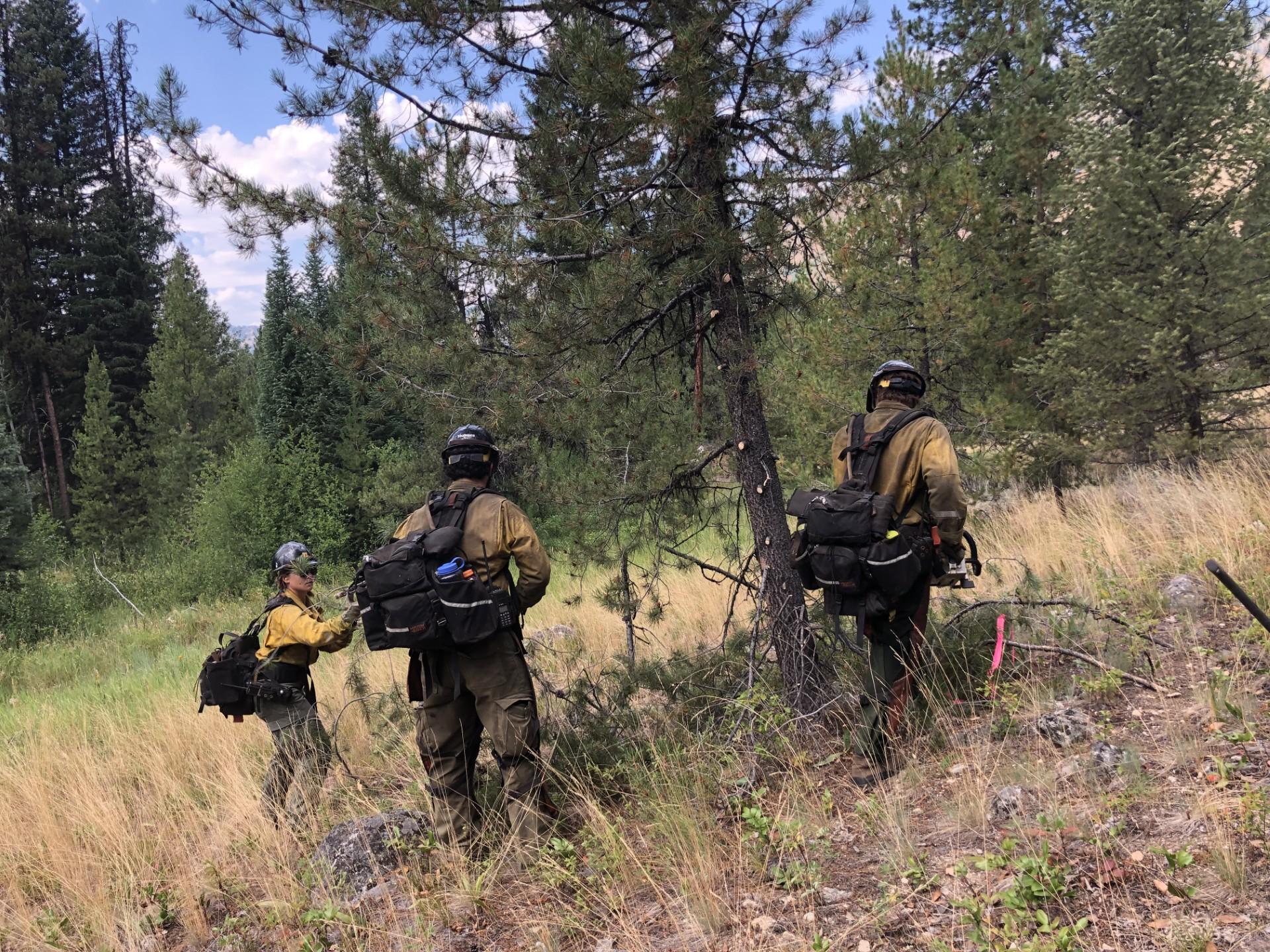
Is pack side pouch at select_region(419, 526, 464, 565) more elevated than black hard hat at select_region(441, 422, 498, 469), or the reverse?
black hard hat at select_region(441, 422, 498, 469)

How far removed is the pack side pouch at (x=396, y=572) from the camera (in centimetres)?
365

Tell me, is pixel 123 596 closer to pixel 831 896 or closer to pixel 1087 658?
pixel 831 896

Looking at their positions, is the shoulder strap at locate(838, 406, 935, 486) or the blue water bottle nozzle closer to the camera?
the blue water bottle nozzle

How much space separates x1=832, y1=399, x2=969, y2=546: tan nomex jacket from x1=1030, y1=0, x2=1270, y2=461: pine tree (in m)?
4.75

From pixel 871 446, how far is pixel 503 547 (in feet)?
6.72

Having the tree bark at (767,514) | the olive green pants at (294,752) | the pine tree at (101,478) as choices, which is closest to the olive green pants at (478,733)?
the olive green pants at (294,752)

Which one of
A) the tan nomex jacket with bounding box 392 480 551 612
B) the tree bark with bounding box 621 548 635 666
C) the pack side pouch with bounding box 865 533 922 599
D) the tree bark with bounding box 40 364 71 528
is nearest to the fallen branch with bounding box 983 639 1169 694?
the pack side pouch with bounding box 865 533 922 599

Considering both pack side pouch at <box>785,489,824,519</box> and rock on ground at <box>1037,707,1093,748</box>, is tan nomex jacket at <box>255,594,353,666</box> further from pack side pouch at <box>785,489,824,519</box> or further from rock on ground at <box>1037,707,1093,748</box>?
rock on ground at <box>1037,707,1093,748</box>

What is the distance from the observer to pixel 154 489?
24.7 metres

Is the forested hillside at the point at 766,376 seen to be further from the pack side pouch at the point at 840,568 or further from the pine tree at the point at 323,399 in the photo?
the pine tree at the point at 323,399

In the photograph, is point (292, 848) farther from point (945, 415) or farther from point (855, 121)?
point (945, 415)

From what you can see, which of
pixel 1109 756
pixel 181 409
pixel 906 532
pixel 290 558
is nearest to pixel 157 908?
pixel 290 558

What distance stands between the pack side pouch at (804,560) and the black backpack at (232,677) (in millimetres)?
3357

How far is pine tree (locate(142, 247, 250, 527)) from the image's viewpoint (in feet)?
79.2
